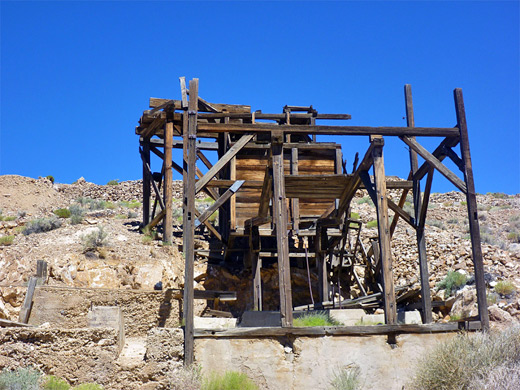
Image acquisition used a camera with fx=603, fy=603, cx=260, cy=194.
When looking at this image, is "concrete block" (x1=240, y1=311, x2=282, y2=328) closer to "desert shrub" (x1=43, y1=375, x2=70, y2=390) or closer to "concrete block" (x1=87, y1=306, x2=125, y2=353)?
"concrete block" (x1=87, y1=306, x2=125, y2=353)

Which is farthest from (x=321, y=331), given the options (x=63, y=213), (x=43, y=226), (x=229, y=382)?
(x=63, y=213)

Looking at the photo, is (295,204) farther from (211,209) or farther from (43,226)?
(43,226)

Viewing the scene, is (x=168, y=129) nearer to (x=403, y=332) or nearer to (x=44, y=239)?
(x=44, y=239)

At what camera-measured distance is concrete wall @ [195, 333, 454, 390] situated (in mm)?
9008

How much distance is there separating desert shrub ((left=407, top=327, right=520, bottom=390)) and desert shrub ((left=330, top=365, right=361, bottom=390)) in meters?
0.80

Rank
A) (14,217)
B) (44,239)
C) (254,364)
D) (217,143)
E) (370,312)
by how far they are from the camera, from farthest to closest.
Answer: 1. (14,217)
2. (217,143)
3. (44,239)
4. (370,312)
5. (254,364)

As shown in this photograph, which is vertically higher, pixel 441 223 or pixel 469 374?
pixel 441 223

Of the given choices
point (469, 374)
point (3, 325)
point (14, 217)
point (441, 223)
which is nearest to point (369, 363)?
point (469, 374)

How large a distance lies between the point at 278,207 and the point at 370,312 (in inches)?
221

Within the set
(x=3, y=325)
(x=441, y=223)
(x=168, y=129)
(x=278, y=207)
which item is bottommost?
(x=3, y=325)

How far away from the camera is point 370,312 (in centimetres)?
1437

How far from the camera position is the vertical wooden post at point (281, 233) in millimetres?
9422

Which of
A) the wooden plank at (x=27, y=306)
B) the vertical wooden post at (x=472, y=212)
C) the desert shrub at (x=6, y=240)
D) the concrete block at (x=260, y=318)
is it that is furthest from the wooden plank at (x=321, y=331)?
the desert shrub at (x=6, y=240)

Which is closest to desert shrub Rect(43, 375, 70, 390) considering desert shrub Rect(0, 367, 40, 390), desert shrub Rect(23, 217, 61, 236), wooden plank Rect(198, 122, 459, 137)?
desert shrub Rect(0, 367, 40, 390)
